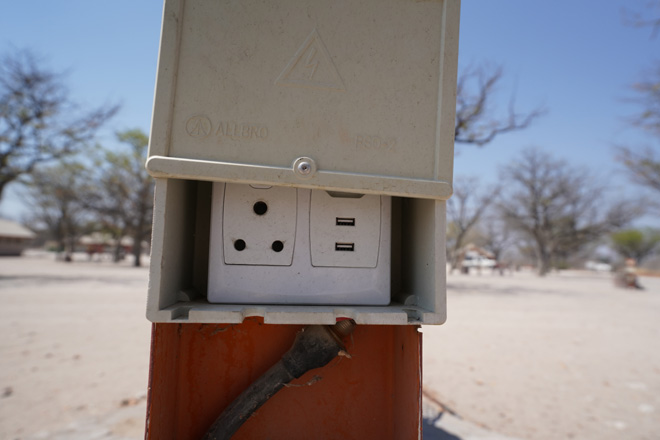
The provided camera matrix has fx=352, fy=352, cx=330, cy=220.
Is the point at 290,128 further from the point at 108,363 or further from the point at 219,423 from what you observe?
the point at 108,363

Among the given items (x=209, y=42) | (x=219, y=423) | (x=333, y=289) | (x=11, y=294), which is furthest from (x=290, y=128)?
(x=11, y=294)

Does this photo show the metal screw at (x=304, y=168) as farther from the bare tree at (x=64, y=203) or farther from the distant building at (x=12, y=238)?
the distant building at (x=12, y=238)

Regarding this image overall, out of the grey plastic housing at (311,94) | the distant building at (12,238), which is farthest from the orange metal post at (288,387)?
the distant building at (12,238)

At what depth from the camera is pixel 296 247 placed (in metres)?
1.37

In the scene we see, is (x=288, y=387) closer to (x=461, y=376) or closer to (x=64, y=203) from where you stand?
(x=461, y=376)

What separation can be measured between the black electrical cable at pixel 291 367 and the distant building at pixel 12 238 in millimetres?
37931

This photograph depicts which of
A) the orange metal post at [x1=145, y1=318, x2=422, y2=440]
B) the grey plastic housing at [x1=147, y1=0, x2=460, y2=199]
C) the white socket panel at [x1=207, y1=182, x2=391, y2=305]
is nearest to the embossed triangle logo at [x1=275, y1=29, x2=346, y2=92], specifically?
the grey plastic housing at [x1=147, y1=0, x2=460, y2=199]

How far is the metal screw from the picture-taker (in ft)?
3.75

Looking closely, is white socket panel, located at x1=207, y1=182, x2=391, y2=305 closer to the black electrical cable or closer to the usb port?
the usb port

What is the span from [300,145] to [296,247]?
0.41m

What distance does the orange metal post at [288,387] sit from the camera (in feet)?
5.27

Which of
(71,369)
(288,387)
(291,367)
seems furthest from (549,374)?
(71,369)

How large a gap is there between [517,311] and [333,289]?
26.5 ft

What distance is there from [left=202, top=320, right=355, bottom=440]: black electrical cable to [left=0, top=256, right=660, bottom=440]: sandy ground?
1.43m
